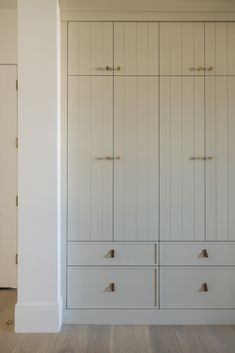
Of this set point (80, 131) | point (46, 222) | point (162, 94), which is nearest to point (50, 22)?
point (80, 131)

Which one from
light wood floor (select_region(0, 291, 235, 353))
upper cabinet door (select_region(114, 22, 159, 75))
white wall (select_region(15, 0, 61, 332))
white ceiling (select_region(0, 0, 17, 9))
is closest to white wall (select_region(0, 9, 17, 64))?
white ceiling (select_region(0, 0, 17, 9))

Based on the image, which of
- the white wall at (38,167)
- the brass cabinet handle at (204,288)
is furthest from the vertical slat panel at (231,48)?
the brass cabinet handle at (204,288)

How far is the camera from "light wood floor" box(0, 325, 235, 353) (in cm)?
216

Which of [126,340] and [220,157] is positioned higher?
[220,157]

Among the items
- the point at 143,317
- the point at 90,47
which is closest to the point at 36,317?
the point at 143,317

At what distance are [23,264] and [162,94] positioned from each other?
5.26 ft

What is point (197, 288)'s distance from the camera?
2.54 metres

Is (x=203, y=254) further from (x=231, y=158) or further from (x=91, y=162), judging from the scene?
(x=91, y=162)

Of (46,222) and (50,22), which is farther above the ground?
(50,22)

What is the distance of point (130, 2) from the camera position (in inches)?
96.7

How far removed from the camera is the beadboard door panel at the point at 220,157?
2.54 m

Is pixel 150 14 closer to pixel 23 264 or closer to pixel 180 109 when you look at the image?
pixel 180 109

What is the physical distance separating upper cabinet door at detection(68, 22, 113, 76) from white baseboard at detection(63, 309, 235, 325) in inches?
71.0

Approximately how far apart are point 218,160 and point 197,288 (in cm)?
98
